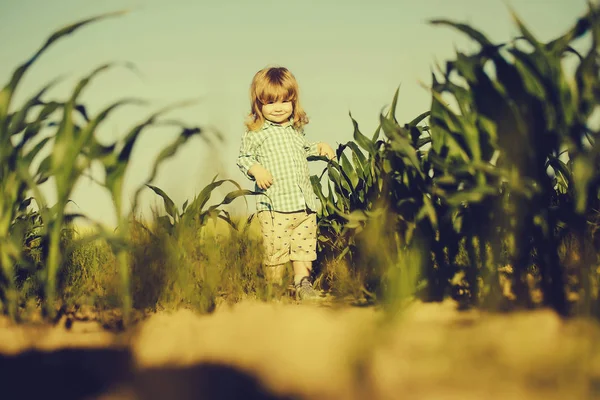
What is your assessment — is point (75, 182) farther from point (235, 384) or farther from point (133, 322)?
point (235, 384)

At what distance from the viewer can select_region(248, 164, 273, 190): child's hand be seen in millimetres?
3055

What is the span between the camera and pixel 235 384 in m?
1.38

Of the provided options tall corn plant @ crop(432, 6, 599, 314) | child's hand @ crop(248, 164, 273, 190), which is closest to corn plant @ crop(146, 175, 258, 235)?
child's hand @ crop(248, 164, 273, 190)

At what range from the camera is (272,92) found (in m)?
3.22

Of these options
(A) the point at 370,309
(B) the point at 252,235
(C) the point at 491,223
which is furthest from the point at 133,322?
(C) the point at 491,223

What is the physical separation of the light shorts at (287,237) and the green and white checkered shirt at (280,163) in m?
0.07

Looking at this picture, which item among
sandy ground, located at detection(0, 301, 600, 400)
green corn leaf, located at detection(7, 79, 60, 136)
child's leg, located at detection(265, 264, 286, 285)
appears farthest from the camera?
child's leg, located at detection(265, 264, 286, 285)

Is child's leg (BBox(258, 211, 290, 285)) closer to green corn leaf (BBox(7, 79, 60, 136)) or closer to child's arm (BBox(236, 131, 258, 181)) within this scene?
child's arm (BBox(236, 131, 258, 181))

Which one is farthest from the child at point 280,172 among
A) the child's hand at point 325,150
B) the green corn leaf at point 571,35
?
the green corn leaf at point 571,35

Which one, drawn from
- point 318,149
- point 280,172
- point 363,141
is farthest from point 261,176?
point 363,141

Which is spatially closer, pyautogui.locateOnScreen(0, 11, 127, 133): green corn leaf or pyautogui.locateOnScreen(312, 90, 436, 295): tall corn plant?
pyautogui.locateOnScreen(0, 11, 127, 133): green corn leaf

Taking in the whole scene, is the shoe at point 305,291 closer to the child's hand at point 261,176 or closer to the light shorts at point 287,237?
the light shorts at point 287,237

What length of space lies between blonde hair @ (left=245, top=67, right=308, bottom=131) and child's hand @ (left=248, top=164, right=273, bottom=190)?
0.29m

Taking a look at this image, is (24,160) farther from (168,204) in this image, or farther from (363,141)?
(363,141)
